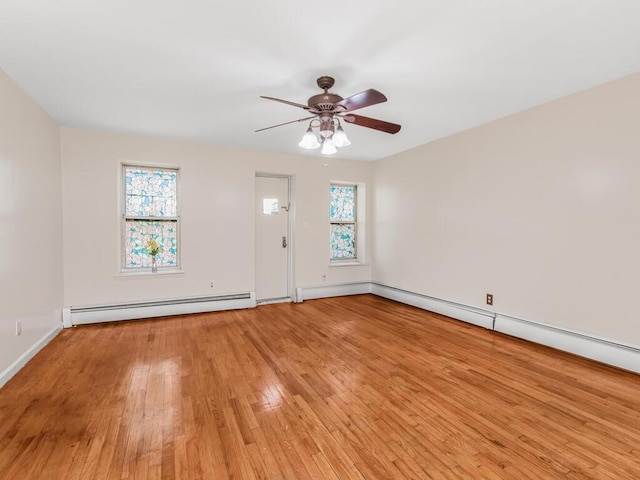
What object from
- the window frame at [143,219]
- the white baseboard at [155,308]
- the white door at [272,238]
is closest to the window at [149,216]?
the window frame at [143,219]

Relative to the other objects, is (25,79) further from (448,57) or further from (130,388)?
(448,57)

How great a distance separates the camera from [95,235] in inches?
159

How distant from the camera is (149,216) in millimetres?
4391

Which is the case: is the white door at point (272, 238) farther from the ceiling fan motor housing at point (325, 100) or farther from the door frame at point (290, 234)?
the ceiling fan motor housing at point (325, 100)

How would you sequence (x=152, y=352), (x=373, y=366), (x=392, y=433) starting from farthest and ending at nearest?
1. (x=152, y=352)
2. (x=373, y=366)
3. (x=392, y=433)

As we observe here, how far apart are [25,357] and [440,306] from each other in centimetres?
468

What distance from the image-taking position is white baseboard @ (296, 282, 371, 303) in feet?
17.4

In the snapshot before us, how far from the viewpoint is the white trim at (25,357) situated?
2.49 m

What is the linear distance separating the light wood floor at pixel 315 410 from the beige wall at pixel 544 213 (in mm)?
586

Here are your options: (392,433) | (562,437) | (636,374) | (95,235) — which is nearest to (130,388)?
(392,433)

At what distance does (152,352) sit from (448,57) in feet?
12.1

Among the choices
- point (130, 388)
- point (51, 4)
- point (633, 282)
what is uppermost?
point (51, 4)

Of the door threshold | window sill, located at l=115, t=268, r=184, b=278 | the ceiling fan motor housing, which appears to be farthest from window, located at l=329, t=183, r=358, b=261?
the ceiling fan motor housing

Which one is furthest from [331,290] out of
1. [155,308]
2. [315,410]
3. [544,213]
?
[315,410]
